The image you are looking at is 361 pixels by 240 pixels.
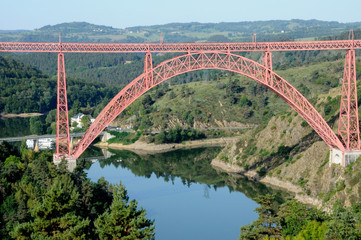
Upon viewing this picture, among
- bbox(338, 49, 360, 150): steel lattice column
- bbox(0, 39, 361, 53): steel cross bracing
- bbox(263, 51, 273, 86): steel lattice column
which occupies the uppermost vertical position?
bbox(0, 39, 361, 53): steel cross bracing

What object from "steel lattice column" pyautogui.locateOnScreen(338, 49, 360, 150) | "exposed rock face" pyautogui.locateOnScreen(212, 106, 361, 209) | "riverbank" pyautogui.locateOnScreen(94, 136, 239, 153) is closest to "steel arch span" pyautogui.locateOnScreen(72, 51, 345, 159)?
"steel lattice column" pyautogui.locateOnScreen(338, 49, 360, 150)

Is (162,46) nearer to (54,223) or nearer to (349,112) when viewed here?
(349,112)

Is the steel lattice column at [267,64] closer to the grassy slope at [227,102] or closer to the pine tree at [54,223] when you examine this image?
the pine tree at [54,223]

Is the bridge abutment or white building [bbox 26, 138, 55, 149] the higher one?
the bridge abutment

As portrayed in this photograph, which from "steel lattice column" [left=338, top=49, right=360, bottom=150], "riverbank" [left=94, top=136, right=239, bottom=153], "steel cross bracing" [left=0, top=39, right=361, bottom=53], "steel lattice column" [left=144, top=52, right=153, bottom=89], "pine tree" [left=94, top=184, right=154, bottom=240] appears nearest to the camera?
"pine tree" [left=94, top=184, right=154, bottom=240]

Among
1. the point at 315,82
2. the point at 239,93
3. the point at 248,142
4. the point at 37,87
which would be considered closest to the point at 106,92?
the point at 37,87

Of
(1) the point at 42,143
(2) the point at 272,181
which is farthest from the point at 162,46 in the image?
(1) the point at 42,143

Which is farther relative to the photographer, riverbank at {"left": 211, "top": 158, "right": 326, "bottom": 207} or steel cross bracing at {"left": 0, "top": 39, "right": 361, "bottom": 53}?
riverbank at {"left": 211, "top": 158, "right": 326, "bottom": 207}

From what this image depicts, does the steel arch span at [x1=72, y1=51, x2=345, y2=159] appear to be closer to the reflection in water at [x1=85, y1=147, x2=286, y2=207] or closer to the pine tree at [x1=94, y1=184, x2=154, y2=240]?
the reflection in water at [x1=85, y1=147, x2=286, y2=207]
